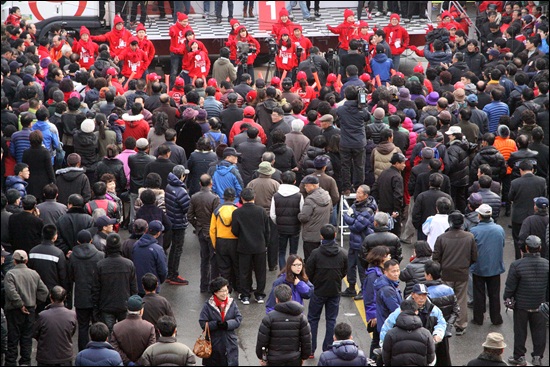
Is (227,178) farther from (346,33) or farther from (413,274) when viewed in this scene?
(346,33)

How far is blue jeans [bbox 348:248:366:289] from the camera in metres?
12.4

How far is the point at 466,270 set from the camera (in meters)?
11.6

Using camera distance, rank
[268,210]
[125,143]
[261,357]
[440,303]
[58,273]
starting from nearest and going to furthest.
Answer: [261,357], [440,303], [58,273], [268,210], [125,143]

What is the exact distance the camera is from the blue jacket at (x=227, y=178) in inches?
511

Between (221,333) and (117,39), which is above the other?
(117,39)

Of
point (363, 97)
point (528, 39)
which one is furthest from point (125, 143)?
point (528, 39)

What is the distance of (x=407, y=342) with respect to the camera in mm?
9195

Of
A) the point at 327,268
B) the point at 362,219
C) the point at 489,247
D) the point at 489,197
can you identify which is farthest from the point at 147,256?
the point at 489,197

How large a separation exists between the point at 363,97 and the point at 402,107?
1242mm

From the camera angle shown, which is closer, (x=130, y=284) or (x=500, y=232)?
(x=130, y=284)

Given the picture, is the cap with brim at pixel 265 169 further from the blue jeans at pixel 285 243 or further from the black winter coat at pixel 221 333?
the black winter coat at pixel 221 333

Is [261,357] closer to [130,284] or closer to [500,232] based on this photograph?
[130,284]

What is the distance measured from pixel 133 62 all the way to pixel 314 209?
8.89m

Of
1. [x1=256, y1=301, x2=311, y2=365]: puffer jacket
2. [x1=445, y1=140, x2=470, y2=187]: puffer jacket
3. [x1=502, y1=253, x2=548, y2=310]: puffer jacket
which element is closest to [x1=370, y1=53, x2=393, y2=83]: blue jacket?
[x1=445, y1=140, x2=470, y2=187]: puffer jacket
